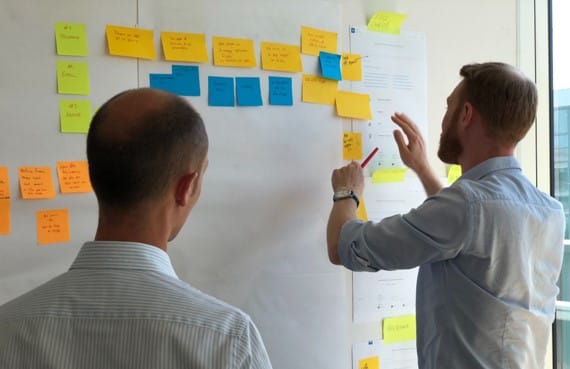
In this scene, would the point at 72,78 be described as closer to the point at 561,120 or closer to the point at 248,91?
the point at 248,91

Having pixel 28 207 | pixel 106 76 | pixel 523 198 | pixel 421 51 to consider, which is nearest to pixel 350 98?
pixel 421 51

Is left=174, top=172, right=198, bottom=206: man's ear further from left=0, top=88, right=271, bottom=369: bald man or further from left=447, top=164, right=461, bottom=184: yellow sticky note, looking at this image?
left=447, top=164, right=461, bottom=184: yellow sticky note

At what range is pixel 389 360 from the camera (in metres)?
1.84

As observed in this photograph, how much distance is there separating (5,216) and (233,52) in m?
0.75

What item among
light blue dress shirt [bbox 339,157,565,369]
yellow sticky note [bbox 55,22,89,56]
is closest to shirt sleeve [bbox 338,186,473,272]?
light blue dress shirt [bbox 339,157,565,369]

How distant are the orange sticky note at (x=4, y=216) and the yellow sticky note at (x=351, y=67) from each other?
1.05 metres

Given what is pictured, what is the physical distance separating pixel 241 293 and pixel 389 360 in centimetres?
62

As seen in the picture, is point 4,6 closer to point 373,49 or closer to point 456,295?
point 373,49

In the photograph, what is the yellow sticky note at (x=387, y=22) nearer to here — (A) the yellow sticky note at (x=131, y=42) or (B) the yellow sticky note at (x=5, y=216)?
(A) the yellow sticky note at (x=131, y=42)

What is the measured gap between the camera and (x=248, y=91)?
1594 millimetres

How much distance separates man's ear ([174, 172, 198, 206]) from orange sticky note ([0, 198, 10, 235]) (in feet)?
2.06

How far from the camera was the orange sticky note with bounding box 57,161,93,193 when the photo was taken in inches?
53.9

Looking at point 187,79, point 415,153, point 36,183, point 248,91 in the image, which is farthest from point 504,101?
point 36,183

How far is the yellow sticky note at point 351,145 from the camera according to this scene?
5.76 ft
